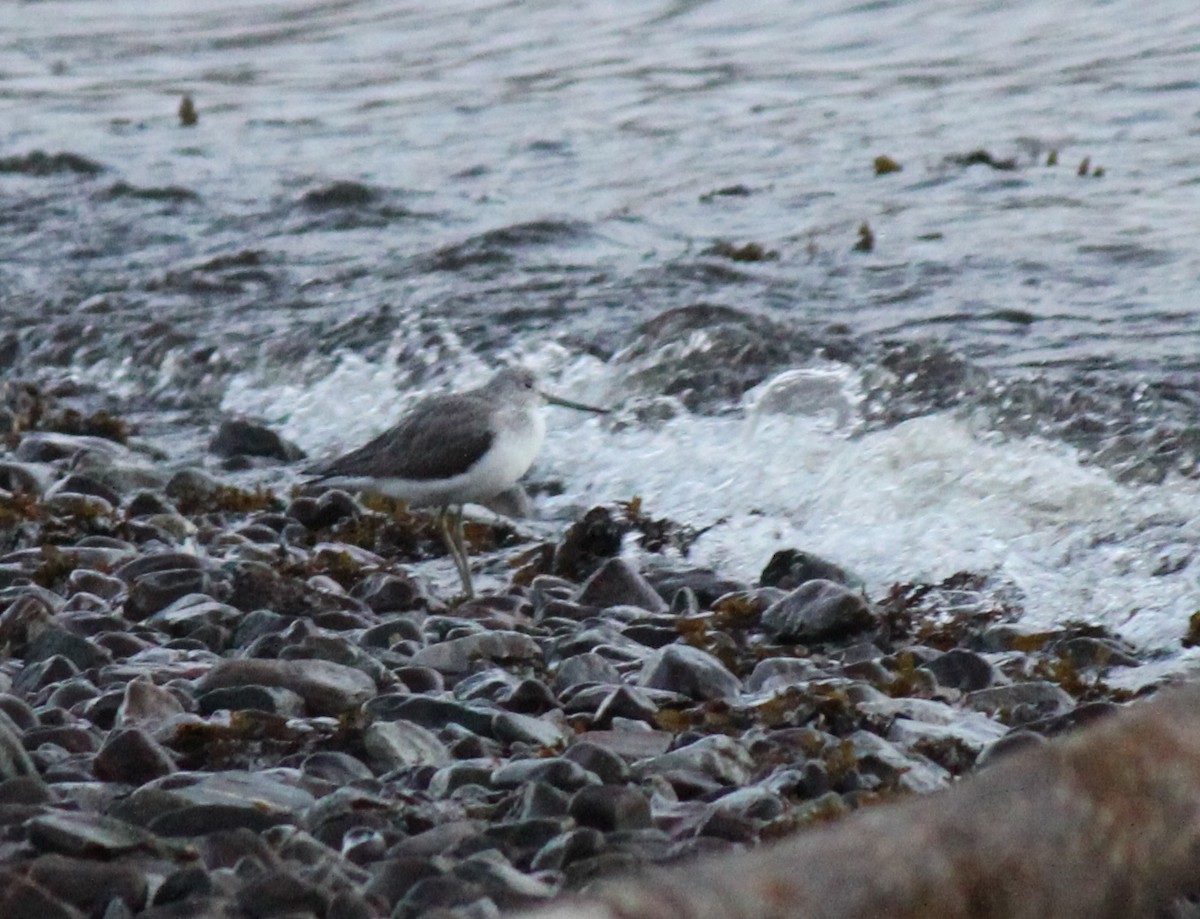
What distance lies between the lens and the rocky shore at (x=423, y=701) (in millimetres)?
3342

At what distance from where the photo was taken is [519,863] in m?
3.42

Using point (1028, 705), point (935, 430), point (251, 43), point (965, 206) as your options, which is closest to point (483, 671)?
point (1028, 705)

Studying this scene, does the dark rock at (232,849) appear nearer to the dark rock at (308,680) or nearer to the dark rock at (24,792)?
the dark rock at (24,792)

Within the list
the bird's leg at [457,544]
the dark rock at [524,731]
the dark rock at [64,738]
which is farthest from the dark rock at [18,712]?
the bird's leg at [457,544]

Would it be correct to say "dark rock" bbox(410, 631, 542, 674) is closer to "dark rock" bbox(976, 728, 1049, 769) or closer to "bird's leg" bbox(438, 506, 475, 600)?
"bird's leg" bbox(438, 506, 475, 600)

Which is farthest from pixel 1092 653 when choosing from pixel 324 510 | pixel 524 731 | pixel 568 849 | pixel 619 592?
pixel 324 510

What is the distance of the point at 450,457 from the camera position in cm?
651

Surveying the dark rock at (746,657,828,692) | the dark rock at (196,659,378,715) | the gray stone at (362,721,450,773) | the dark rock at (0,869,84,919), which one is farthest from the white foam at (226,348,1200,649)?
the dark rock at (0,869,84,919)

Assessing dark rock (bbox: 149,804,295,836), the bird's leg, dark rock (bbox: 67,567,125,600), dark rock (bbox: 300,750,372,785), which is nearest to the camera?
dark rock (bbox: 149,804,295,836)

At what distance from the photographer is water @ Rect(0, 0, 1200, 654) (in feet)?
Answer: 23.4

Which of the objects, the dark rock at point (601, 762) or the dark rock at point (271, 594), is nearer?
the dark rock at point (601, 762)

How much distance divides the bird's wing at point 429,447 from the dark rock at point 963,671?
2.08 meters

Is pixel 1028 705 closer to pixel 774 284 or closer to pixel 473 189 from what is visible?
Answer: pixel 774 284

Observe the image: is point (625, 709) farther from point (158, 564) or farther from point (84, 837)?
point (158, 564)
